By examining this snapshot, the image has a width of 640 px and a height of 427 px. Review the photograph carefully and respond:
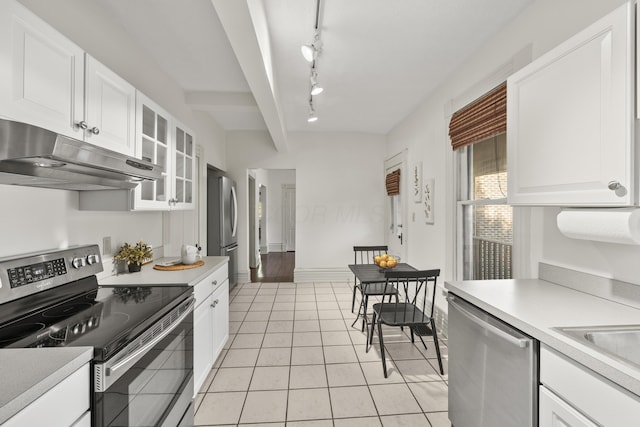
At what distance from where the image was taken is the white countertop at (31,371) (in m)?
0.71

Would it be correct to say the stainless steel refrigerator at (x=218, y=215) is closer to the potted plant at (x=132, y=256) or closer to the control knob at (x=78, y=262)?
the potted plant at (x=132, y=256)

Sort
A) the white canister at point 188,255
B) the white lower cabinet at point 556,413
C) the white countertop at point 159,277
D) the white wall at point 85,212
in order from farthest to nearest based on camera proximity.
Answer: the white canister at point 188,255 → the white countertop at point 159,277 → the white wall at point 85,212 → the white lower cabinet at point 556,413

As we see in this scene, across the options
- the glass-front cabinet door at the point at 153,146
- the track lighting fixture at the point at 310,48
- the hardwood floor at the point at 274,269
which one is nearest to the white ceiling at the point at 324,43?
the track lighting fixture at the point at 310,48

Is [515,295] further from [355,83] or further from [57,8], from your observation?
[57,8]

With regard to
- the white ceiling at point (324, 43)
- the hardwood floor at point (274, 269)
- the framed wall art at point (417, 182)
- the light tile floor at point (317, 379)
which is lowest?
the light tile floor at point (317, 379)

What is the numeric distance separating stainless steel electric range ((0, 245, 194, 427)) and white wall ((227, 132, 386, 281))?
11.6 ft

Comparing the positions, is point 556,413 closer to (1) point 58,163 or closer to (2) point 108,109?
(1) point 58,163

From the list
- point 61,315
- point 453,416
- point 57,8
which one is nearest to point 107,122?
point 57,8

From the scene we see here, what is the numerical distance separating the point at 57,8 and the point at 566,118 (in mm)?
2594

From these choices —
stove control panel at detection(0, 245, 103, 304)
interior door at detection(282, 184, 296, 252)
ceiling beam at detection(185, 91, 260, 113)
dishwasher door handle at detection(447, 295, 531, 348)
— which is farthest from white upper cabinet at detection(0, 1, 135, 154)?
interior door at detection(282, 184, 296, 252)

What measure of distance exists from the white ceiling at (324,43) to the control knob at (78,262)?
149cm

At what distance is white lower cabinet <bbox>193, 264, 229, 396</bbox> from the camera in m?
1.97

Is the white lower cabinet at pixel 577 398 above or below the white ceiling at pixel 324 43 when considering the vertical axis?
below

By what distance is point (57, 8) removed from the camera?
62.2 inches
